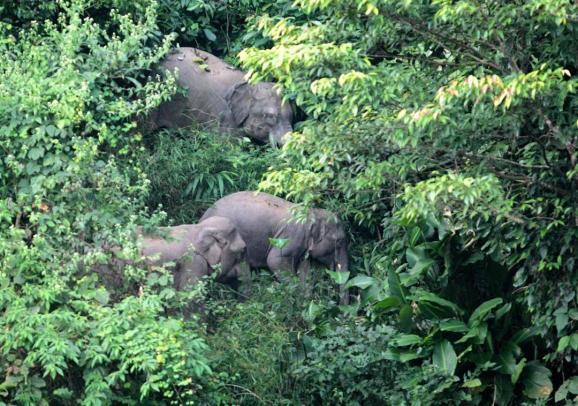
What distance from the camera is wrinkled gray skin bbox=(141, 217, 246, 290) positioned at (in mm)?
10602

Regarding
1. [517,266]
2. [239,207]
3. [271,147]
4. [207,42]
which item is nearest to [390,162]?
[517,266]

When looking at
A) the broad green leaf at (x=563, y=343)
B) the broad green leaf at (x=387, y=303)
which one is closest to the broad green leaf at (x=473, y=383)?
the broad green leaf at (x=563, y=343)

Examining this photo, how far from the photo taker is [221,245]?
1108cm

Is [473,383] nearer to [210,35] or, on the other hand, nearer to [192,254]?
[192,254]

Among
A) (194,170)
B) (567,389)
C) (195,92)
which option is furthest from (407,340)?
(195,92)

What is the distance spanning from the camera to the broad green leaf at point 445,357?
10.1m

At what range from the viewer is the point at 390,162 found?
957 cm

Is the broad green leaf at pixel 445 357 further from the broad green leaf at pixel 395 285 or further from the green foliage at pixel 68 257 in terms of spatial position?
the green foliage at pixel 68 257

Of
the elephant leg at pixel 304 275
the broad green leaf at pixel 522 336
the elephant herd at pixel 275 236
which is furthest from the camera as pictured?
the elephant herd at pixel 275 236

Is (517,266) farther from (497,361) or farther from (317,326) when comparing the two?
(317,326)

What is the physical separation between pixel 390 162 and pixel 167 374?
2164mm

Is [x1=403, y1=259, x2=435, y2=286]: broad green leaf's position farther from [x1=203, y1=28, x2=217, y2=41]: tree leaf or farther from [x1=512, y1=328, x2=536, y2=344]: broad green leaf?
[x1=203, y1=28, x2=217, y2=41]: tree leaf

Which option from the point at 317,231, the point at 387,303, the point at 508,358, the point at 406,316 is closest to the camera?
the point at 508,358

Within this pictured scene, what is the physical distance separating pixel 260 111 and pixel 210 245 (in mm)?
2383
